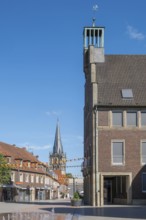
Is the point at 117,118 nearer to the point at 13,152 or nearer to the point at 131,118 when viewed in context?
the point at 131,118

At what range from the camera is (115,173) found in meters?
50.4

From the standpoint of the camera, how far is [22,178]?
298ft

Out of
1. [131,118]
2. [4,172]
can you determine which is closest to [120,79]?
[131,118]

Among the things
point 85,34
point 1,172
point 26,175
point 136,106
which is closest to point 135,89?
point 136,106

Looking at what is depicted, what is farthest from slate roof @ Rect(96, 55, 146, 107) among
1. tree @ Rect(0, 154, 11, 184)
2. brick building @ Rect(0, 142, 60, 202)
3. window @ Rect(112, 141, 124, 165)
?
brick building @ Rect(0, 142, 60, 202)

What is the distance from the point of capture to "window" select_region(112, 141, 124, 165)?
166ft

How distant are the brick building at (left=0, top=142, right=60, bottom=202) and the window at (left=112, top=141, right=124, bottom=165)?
3127 centimetres

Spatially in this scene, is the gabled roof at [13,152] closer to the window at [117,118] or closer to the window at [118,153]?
the window at [118,153]

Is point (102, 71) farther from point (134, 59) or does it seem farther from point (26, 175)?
point (26, 175)

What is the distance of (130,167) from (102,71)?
12.2m

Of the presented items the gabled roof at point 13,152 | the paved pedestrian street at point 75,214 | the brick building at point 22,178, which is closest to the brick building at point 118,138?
the paved pedestrian street at point 75,214

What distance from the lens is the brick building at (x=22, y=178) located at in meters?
84.3

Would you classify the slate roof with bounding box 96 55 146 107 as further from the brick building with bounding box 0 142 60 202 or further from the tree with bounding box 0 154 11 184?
the brick building with bounding box 0 142 60 202

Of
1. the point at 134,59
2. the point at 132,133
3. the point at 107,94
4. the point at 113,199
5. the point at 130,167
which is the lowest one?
the point at 113,199
